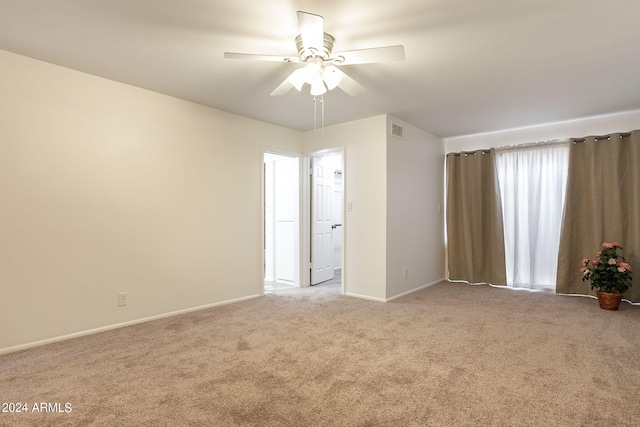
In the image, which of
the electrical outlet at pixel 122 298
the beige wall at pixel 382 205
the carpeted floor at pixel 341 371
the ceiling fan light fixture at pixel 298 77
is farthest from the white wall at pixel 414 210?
the electrical outlet at pixel 122 298

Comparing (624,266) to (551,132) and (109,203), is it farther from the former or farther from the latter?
(109,203)

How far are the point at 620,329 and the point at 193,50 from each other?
4.55m

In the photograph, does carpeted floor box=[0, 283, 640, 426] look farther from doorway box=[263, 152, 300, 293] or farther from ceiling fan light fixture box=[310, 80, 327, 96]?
ceiling fan light fixture box=[310, 80, 327, 96]

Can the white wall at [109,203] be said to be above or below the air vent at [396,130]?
below

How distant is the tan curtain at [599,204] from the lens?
13.1 ft

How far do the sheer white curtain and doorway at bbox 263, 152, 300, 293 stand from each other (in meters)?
3.22

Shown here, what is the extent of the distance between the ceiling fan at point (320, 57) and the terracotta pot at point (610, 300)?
3687mm

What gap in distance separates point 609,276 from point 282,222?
437cm

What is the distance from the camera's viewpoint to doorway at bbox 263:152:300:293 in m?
5.06

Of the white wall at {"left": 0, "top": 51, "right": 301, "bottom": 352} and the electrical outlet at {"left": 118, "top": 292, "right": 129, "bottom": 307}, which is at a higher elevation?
the white wall at {"left": 0, "top": 51, "right": 301, "bottom": 352}

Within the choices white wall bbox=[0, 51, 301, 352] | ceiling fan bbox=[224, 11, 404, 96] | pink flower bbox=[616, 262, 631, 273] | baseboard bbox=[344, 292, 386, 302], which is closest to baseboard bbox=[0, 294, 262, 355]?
white wall bbox=[0, 51, 301, 352]

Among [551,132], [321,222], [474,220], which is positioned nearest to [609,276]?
[474,220]

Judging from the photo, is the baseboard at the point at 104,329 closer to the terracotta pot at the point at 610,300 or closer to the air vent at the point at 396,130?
the air vent at the point at 396,130

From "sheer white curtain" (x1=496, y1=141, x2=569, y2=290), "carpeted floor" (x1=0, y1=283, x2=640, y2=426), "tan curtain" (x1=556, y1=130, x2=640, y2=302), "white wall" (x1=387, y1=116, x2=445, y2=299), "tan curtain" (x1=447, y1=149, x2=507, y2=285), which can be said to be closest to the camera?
"carpeted floor" (x1=0, y1=283, x2=640, y2=426)
